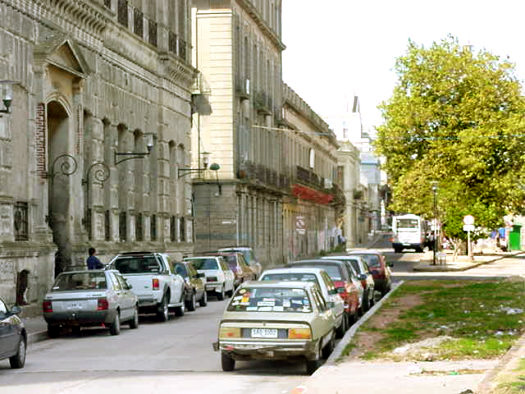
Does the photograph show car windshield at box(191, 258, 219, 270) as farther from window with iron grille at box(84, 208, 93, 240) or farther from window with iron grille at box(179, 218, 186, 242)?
window with iron grille at box(179, 218, 186, 242)

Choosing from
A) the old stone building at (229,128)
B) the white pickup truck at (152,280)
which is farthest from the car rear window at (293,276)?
the old stone building at (229,128)

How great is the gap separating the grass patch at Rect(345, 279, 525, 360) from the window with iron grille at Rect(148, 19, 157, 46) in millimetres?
13656

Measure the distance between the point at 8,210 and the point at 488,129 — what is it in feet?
148

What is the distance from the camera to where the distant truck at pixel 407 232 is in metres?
99.2

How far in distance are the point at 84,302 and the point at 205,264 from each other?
14826 mm

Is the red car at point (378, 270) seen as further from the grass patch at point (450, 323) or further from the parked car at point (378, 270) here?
the grass patch at point (450, 323)

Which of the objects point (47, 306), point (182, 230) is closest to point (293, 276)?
point (47, 306)

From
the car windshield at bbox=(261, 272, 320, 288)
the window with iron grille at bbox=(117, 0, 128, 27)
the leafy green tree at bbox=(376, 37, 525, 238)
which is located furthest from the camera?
the leafy green tree at bbox=(376, 37, 525, 238)

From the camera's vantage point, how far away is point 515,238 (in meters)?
108

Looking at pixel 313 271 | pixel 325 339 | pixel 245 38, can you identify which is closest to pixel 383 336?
pixel 313 271

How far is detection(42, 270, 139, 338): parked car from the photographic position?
24984mm

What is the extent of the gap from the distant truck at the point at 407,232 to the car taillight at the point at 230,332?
81.8 meters

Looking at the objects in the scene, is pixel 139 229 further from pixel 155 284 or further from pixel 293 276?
pixel 293 276

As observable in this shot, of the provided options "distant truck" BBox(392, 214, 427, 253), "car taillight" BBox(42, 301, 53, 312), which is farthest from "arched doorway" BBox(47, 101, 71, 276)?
"distant truck" BBox(392, 214, 427, 253)
